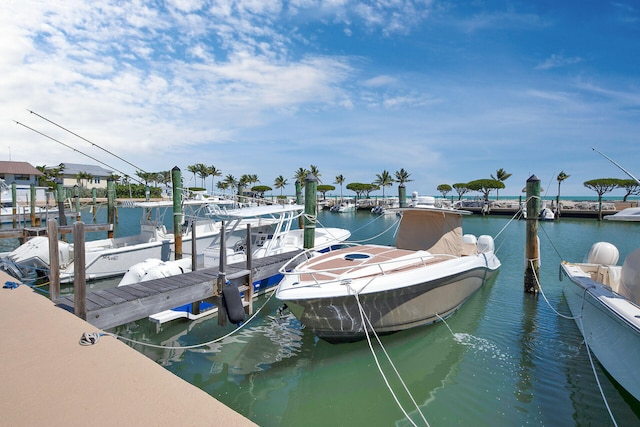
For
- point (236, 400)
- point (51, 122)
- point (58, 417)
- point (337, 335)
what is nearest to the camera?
point (58, 417)

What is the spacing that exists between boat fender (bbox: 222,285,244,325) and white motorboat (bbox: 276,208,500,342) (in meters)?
1.24

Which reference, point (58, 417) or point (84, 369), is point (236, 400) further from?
point (58, 417)

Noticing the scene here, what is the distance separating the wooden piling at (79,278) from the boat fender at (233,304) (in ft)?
9.45

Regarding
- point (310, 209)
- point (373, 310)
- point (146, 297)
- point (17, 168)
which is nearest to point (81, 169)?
point (17, 168)

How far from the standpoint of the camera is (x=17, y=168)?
62469mm

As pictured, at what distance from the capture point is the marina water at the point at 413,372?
588 centimetres

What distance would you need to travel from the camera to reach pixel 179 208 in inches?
557

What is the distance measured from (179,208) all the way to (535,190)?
12.9m

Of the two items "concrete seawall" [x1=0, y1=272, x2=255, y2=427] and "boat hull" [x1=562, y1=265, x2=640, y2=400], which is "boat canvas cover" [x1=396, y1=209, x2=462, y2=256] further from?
"concrete seawall" [x1=0, y1=272, x2=255, y2=427]

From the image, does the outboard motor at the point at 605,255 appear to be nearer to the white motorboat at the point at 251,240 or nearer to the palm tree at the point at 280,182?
the white motorboat at the point at 251,240

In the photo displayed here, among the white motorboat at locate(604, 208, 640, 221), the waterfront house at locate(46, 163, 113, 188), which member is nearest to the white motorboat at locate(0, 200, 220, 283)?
the white motorboat at locate(604, 208, 640, 221)

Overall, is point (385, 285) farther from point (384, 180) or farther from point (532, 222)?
point (384, 180)

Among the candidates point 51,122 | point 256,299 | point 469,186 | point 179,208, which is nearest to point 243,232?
point 179,208

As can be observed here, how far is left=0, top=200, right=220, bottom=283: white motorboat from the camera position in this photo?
45.6 ft
